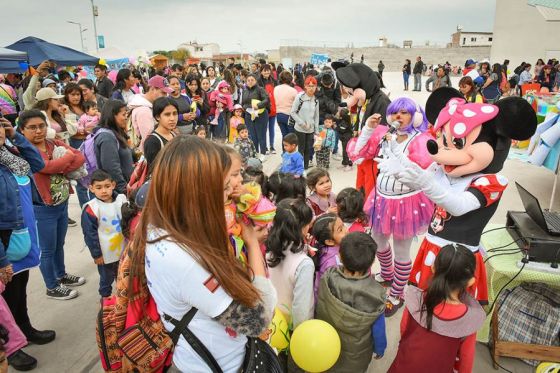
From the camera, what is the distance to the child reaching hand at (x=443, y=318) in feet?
6.46

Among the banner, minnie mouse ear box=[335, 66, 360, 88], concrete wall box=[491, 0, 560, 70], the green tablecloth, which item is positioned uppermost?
concrete wall box=[491, 0, 560, 70]

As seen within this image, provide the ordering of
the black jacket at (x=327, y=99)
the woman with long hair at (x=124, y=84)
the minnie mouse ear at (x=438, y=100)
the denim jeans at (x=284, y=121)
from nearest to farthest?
the minnie mouse ear at (x=438, y=100)
the woman with long hair at (x=124, y=84)
the black jacket at (x=327, y=99)
the denim jeans at (x=284, y=121)

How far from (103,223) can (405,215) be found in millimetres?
2527

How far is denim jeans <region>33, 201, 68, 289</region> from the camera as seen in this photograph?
10.5 feet

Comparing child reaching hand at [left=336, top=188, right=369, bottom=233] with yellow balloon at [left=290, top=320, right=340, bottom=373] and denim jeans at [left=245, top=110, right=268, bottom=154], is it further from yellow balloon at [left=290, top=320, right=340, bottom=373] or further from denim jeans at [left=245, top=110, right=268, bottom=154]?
denim jeans at [left=245, top=110, right=268, bottom=154]

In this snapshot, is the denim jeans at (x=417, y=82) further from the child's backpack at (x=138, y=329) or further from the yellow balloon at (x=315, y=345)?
the child's backpack at (x=138, y=329)

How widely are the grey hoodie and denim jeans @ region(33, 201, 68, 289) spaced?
164 inches

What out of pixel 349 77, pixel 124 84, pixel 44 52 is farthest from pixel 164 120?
pixel 44 52

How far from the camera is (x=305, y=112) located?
649cm

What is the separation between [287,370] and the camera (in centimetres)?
240

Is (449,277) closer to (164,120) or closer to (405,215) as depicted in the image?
(405,215)

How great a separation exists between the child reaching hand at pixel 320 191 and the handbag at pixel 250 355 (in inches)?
80.5

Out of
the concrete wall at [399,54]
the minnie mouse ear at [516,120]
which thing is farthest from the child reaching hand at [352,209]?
the concrete wall at [399,54]

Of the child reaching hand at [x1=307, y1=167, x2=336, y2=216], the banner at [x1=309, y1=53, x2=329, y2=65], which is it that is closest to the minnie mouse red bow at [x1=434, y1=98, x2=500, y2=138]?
the child reaching hand at [x1=307, y1=167, x2=336, y2=216]
